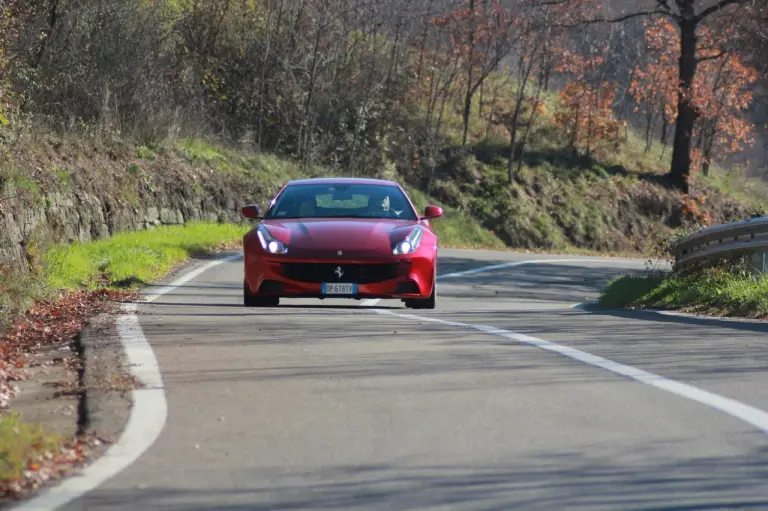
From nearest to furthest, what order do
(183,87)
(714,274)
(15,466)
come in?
1. (15,466)
2. (714,274)
3. (183,87)

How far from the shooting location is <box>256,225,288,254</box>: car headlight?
13.4m

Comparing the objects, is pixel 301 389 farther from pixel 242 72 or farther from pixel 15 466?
pixel 242 72

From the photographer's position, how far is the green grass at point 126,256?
17.9 meters

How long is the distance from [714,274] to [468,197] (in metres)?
30.1

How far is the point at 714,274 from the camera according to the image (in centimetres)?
1808

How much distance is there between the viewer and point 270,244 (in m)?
13.4

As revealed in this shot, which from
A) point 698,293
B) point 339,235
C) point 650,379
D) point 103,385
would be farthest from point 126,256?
point 650,379

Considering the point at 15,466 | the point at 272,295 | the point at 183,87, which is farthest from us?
the point at 183,87

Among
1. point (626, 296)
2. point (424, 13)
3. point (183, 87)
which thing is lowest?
point (626, 296)

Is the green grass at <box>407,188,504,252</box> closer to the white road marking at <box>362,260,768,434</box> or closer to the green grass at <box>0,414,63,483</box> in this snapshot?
the white road marking at <box>362,260,768,434</box>

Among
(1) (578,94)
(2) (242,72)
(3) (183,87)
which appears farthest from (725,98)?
(3) (183,87)

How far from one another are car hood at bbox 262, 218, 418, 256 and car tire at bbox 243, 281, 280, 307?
675 mm

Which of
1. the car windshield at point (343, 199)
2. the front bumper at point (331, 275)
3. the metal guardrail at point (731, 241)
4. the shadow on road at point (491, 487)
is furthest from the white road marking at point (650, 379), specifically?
the metal guardrail at point (731, 241)

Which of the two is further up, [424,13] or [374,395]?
[424,13]
